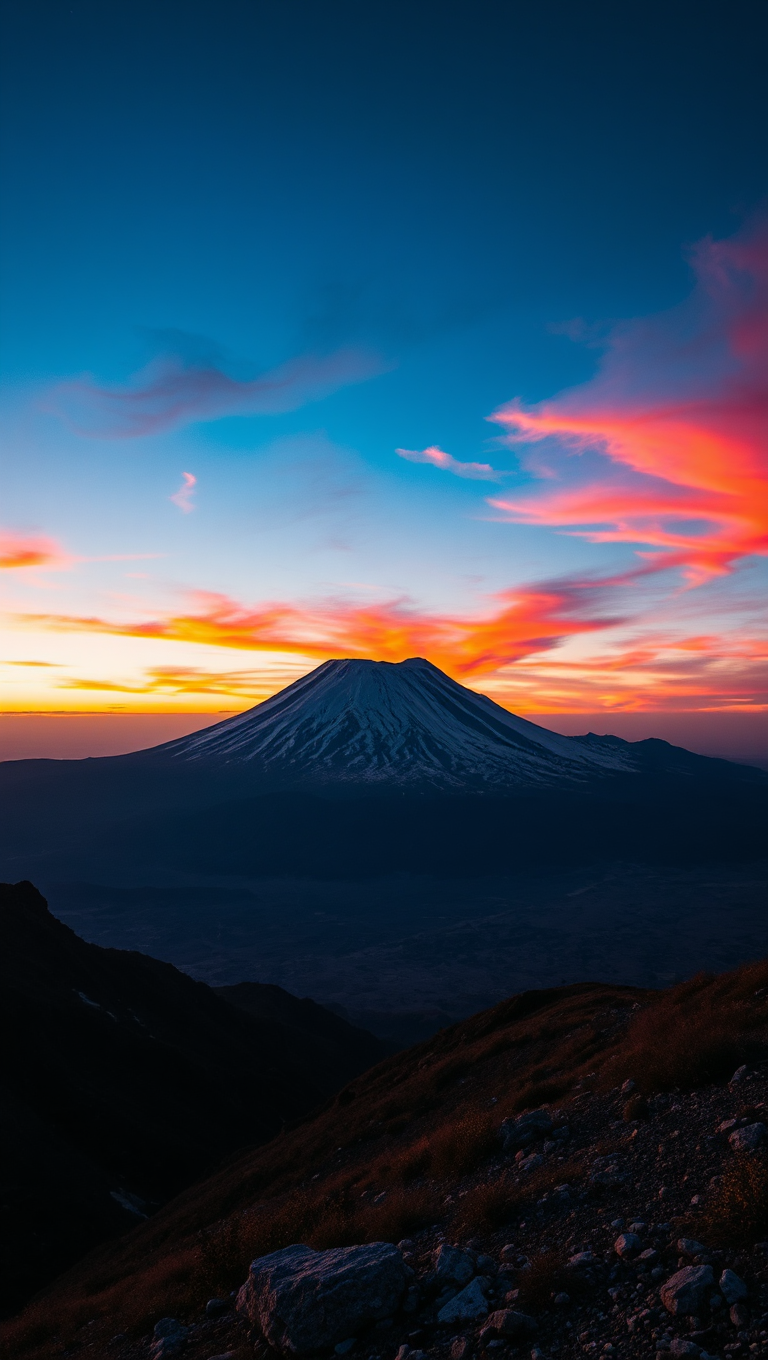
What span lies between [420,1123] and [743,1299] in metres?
13.1

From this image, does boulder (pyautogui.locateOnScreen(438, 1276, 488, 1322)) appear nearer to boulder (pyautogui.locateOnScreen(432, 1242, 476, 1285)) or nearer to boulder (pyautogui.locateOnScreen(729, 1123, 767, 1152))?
boulder (pyautogui.locateOnScreen(432, 1242, 476, 1285))

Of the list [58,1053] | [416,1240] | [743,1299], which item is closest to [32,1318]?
[416,1240]

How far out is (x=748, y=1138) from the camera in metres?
6.43

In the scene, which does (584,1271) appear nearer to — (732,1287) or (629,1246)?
(629,1246)

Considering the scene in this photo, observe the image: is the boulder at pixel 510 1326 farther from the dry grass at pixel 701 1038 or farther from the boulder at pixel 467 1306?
the dry grass at pixel 701 1038

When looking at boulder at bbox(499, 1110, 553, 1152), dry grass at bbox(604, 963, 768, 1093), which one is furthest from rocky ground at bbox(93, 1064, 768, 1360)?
boulder at bbox(499, 1110, 553, 1152)

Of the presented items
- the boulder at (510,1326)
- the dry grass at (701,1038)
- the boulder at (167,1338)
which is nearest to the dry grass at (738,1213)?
the boulder at (510,1326)

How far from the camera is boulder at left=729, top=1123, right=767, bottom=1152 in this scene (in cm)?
639

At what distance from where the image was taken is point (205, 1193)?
19266mm

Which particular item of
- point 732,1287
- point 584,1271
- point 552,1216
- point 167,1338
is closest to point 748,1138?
point 552,1216

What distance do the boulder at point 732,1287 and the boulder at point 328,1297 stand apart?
2.85 m

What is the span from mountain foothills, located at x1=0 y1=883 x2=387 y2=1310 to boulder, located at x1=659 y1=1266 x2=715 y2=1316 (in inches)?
848

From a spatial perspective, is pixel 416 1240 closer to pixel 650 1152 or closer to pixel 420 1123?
pixel 650 1152

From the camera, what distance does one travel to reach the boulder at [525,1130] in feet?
30.5
